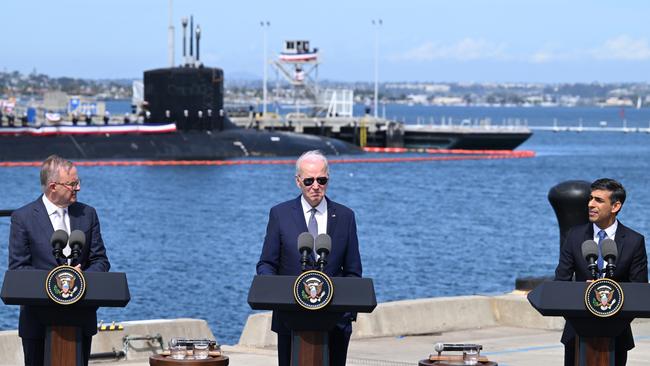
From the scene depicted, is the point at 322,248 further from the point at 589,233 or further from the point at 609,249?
the point at 589,233

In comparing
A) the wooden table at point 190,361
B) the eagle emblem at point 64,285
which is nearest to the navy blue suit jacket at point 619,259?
the wooden table at point 190,361

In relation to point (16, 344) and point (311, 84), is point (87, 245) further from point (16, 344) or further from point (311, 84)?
point (311, 84)

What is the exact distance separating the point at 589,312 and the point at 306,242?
63.2 inches

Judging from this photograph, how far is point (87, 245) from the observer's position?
882 centimetres

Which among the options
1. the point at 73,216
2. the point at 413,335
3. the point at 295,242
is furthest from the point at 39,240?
the point at 413,335

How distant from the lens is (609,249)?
26.7 ft

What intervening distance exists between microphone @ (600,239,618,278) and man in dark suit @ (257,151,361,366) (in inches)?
57.8

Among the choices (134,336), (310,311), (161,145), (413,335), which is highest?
(310,311)

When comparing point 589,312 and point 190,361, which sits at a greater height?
point 589,312

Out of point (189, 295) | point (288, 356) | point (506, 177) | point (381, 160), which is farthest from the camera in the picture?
point (381, 160)

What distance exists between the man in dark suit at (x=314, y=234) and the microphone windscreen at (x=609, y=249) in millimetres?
1467

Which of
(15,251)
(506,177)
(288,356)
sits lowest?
(506,177)

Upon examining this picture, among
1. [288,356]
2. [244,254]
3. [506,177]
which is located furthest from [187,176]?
[288,356]

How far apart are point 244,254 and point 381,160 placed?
51.6m
